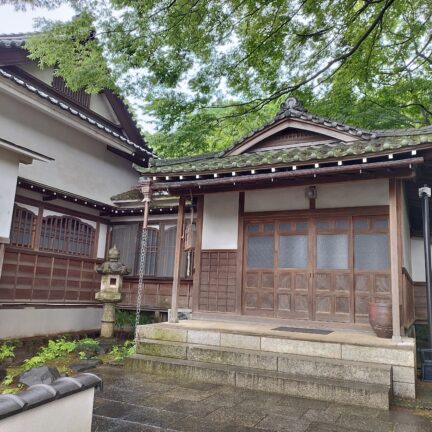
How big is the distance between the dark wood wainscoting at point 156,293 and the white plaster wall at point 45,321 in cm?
122

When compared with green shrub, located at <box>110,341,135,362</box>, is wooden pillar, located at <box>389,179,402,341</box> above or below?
above

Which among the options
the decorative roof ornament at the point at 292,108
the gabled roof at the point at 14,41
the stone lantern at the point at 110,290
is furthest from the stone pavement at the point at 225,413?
the gabled roof at the point at 14,41

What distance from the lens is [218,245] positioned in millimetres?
9883

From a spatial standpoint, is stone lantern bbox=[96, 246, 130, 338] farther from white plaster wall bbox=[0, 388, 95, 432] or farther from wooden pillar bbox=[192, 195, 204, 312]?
white plaster wall bbox=[0, 388, 95, 432]

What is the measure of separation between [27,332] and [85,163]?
563 centimetres

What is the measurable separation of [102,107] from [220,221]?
24.3 ft

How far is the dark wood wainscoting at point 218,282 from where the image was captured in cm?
951

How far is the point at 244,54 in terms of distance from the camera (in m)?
9.13

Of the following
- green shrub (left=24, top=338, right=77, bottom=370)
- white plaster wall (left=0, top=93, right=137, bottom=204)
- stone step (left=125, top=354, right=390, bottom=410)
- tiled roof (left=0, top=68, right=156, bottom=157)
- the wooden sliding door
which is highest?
tiled roof (left=0, top=68, right=156, bottom=157)

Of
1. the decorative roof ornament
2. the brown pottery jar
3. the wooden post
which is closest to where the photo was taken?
the brown pottery jar

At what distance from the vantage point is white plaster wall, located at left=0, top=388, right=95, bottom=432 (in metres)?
2.81

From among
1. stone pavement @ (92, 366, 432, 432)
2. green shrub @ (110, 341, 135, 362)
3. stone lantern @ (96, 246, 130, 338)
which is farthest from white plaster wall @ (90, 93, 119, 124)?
stone pavement @ (92, 366, 432, 432)

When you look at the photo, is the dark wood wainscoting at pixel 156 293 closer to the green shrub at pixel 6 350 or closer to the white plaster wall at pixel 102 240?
the white plaster wall at pixel 102 240

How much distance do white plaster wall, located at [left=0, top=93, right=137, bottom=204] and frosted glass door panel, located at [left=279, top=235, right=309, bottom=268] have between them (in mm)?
7063
